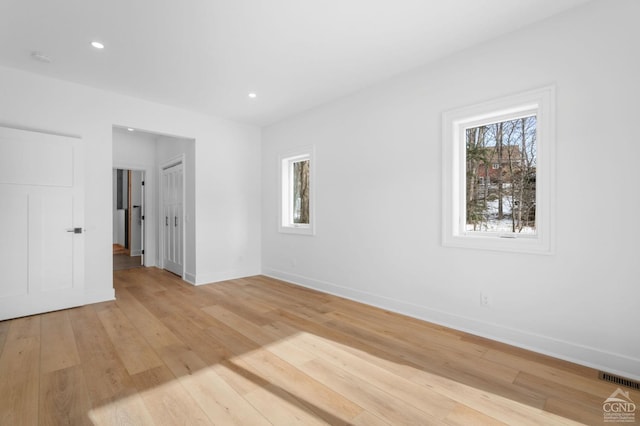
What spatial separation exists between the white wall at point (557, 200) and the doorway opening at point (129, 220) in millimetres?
4796

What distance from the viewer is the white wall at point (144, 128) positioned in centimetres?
352

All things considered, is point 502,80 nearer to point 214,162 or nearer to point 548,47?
point 548,47

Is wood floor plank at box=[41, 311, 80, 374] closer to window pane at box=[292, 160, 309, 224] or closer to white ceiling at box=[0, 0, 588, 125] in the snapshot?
white ceiling at box=[0, 0, 588, 125]

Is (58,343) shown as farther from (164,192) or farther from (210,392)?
(164,192)

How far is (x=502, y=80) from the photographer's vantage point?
273 cm

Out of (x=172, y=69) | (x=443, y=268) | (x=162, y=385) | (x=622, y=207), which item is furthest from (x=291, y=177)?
(x=622, y=207)

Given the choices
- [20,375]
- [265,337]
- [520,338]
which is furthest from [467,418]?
[20,375]

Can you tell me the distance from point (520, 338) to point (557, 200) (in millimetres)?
1228

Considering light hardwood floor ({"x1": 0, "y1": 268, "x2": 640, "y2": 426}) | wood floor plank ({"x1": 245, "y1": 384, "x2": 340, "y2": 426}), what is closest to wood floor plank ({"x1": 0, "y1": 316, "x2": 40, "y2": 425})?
light hardwood floor ({"x1": 0, "y1": 268, "x2": 640, "y2": 426})

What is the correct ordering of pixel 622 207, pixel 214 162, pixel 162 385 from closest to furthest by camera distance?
pixel 162 385, pixel 622 207, pixel 214 162

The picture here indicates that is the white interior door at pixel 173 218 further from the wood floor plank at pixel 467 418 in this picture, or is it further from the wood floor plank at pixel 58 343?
the wood floor plank at pixel 467 418

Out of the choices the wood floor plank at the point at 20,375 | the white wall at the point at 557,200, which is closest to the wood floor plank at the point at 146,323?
the wood floor plank at the point at 20,375

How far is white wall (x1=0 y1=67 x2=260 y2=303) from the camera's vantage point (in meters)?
3.52

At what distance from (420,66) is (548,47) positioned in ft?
3.80
